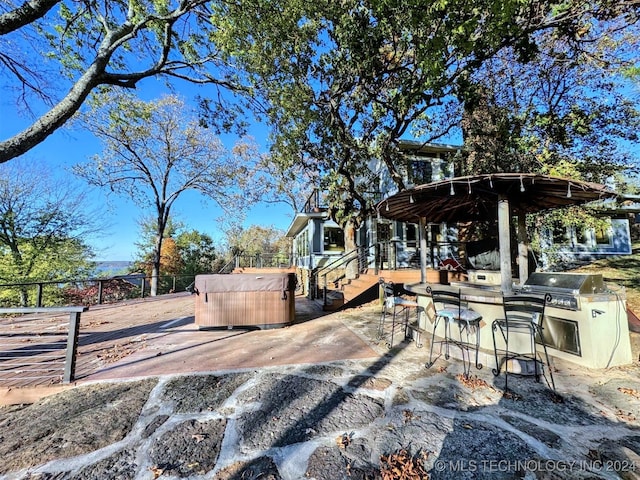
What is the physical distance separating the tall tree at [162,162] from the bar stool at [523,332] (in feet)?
48.5

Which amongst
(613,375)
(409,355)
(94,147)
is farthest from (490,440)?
(94,147)

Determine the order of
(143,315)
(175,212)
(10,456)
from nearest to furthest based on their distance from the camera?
(10,456), (143,315), (175,212)

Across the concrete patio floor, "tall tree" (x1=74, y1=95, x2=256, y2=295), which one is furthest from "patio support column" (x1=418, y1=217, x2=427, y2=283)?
"tall tree" (x1=74, y1=95, x2=256, y2=295)

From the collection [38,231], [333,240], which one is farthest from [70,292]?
[333,240]

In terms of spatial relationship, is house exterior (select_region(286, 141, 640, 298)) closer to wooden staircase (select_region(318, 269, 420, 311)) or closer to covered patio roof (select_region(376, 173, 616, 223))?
wooden staircase (select_region(318, 269, 420, 311))

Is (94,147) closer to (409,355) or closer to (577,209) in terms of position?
(409,355)

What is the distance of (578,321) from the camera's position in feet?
12.6

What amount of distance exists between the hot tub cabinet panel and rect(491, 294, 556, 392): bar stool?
13.6 feet

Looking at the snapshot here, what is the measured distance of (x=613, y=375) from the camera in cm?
351

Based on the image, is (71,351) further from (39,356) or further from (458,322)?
(458,322)

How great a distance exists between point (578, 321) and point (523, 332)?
0.71 m

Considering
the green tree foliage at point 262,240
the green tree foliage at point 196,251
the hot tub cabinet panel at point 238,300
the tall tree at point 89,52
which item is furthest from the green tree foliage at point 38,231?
the green tree foliage at point 262,240

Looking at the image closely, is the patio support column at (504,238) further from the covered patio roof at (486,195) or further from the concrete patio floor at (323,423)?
the concrete patio floor at (323,423)

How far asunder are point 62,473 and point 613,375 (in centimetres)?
587
